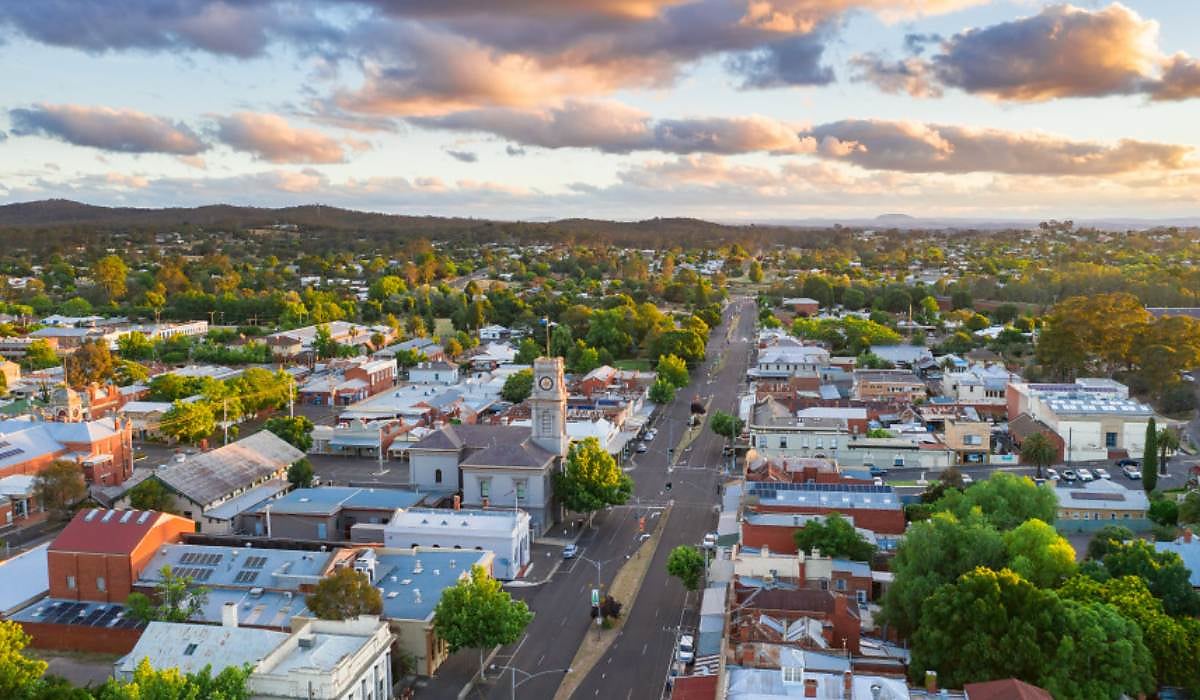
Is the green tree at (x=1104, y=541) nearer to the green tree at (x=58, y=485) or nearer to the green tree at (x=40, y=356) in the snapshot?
the green tree at (x=58, y=485)

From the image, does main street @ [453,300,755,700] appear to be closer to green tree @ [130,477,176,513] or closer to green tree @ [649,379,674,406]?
green tree @ [649,379,674,406]

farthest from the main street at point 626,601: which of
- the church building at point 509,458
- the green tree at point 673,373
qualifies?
the green tree at point 673,373

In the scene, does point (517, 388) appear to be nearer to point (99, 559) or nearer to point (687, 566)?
point (687, 566)

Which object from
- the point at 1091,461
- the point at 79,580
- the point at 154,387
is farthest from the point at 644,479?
the point at 154,387

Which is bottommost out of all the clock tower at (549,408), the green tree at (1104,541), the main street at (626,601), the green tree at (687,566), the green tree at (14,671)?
the main street at (626,601)

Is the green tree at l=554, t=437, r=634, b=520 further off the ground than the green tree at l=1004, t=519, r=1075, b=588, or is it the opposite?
the green tree at l=1004, t=519, r=1075, b=588

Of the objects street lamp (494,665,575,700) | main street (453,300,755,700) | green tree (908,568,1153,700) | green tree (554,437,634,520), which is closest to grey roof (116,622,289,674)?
main street (453,300,755,700)

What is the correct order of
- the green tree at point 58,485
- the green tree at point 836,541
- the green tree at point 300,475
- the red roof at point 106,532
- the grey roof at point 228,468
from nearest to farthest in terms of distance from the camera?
the red roof at point 106,532 < the green tree at point 836,541 < the grey roof at point 228,468 < the green tree at point 58,485 < the green tree at point 300,475
